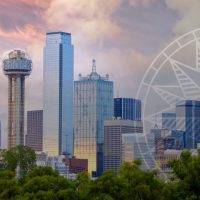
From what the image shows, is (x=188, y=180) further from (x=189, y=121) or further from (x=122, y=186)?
(x=189, y=121)

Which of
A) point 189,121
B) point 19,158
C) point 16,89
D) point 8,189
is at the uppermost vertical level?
point 16,89

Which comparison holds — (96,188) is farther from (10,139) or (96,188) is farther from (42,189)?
(10,139)

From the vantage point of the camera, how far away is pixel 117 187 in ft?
104

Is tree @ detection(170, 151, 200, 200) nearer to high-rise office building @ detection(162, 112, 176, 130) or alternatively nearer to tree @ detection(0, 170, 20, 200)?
tree @ detection(0, 170, 20, 200)

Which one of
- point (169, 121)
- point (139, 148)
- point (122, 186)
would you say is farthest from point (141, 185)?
point (139, 148)

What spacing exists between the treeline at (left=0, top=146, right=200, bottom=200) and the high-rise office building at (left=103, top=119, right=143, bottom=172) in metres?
150

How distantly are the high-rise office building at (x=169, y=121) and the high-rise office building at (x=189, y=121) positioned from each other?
94cm

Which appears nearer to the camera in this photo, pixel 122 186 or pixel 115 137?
pixel 122 186

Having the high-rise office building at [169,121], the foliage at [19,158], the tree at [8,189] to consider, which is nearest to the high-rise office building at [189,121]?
the high-rise office building at [169,121]

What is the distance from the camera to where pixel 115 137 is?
192 m

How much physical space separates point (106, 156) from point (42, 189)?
162 meters

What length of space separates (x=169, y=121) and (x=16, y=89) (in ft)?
167

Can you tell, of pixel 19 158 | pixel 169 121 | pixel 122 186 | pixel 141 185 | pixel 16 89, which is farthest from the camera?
pixel 16 89

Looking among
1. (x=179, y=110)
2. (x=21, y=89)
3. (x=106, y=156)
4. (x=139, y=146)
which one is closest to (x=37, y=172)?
(x=179, y=110)
